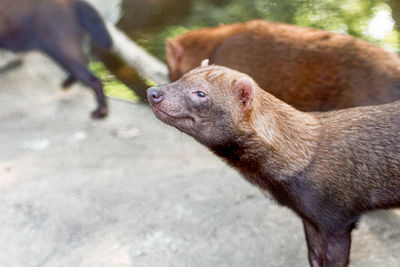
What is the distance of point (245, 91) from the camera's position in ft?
7.77

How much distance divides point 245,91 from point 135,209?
168 cm

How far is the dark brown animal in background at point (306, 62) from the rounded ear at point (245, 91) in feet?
4.65

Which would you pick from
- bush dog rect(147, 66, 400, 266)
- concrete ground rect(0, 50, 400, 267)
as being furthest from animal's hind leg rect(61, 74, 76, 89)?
bush dog rect(147, 66, 400, 266)

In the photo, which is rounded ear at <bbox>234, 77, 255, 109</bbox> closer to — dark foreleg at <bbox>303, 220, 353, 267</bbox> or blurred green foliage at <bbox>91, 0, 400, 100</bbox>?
dark foreleg at <bbox>303, 220, 353, 267</bbox>

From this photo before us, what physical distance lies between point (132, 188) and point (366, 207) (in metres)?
2.05

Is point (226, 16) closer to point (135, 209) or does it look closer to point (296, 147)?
point (135, 209)

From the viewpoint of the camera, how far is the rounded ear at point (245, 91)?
236cm

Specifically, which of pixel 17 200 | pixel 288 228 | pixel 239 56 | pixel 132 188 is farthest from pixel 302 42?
pixel 17 200

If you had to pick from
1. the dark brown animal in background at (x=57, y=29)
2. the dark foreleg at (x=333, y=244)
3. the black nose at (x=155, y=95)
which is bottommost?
the dark brown animal in background at (x=57, y=29)

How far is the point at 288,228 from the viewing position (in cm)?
334

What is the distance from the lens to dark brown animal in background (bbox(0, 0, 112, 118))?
5031mm

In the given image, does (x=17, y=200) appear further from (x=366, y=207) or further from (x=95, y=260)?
(x=366, y=207)

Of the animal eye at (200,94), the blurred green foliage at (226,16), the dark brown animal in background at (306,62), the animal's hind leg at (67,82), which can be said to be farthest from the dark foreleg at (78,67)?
the animal eye at (200,94)

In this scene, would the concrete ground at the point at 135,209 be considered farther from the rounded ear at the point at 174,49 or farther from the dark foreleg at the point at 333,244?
the rounded ear at the point at 174,49
